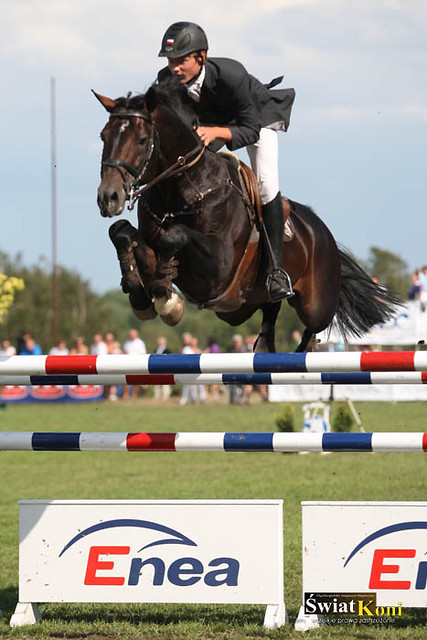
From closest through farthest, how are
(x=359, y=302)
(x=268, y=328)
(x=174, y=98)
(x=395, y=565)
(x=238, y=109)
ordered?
1. (x=395, y=565)
2. (x=174, y=98)
3. (x=238, y=109)
4. (x=268, y=328)
5. (x=359, y=302)

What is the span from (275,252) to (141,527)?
197 centimetres

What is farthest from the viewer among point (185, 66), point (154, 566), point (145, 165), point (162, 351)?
point (162, 351)

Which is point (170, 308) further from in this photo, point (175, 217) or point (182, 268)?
point (175, 217)

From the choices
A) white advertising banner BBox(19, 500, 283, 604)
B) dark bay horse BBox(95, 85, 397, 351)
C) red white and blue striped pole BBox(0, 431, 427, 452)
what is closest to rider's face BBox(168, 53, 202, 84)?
dark bay horse BBox(95, 85, 397, 351)

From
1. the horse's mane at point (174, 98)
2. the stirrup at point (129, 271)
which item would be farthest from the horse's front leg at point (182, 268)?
the horse's mane at point (174, 98)

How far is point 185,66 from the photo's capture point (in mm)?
5254

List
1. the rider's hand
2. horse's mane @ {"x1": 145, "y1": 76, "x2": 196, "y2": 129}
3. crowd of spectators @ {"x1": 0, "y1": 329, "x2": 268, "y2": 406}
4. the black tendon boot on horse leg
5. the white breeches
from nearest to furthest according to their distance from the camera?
the black tendon boot on horse leg, horse's mane @ {"x1": 145, "y1": 76, "x2": 196, "y2": 129}, the rider's hand, the white breeches, crowd of spectators @ {"x1": 0, "y1": 329, "x2": 268, "y2": 406}

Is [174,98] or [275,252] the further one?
[275,252]

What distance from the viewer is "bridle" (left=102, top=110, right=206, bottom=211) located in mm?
4727

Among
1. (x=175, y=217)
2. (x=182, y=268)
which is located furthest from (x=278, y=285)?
(x=175, y=217)

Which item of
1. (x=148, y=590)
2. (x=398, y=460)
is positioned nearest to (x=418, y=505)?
(x=148, y=590)

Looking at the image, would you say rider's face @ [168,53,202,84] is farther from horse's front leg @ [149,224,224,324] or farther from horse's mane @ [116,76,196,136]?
horse's front leg @ [149,224,224,324]

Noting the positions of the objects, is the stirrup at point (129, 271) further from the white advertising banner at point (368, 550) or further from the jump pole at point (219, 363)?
the white advertising banner at point (368, 550)

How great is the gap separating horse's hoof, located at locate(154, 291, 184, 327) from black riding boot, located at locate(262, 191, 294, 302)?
81cm
